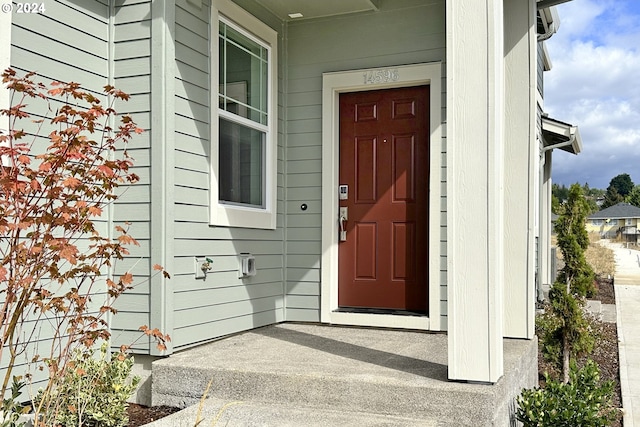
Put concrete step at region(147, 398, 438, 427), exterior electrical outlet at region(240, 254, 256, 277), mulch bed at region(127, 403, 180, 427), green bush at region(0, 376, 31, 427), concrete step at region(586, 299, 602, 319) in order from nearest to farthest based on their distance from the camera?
green bush at region(0, 376, 31, 427), concrete step at region(147, 398, 438, 427), mulch bed at region(127, 403, 180, 427), exterior electrical outlet at region(240, 254, 256, 277), concrete step at region(586, 299, 602, 319)

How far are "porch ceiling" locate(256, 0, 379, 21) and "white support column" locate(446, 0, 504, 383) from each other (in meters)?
1.97

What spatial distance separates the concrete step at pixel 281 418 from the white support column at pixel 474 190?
0.43m

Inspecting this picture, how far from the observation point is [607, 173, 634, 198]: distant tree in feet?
182

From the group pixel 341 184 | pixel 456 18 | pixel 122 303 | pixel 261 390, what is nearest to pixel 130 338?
pixel 122 303

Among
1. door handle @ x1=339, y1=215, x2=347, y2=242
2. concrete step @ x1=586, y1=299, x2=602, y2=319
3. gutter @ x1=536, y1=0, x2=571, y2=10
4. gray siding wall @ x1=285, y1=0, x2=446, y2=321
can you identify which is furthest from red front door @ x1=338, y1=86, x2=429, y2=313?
concrete step @ x1=586, y1=299, x2=602, y2=319

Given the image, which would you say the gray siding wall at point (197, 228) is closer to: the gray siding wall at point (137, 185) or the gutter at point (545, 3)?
the gray siding wall at point (137, 185)

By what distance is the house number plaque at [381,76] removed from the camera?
5195 mm

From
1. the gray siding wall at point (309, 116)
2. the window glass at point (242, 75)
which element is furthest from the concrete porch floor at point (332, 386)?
the window glass at point (242, 75)

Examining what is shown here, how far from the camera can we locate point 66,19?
3637mm

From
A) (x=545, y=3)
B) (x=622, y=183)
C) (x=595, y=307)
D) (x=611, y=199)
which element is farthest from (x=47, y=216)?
(x=622, y=183)

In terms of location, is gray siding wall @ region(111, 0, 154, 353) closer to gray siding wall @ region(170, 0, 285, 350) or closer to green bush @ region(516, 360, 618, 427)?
gray siding wall @ region(170, 0, 285, 350)

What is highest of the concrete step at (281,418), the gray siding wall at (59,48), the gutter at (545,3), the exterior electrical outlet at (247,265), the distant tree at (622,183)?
the distant tree at (622,183)

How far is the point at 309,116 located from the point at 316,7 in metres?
0.91

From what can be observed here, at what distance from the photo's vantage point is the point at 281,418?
3.19 metres
